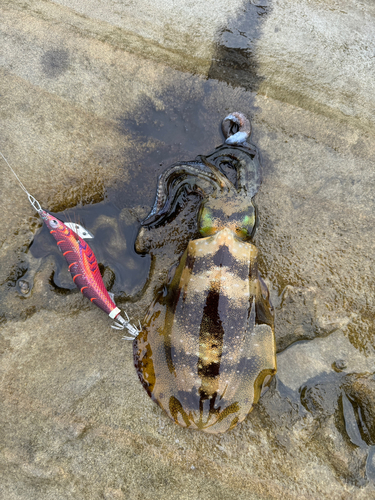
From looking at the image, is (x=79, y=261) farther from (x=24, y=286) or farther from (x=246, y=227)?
(x=246, y=227)

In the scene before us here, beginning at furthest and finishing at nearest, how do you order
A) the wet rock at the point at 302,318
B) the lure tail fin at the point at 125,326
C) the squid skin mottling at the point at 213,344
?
1. the wet rock at the point at 302,318
2. the lure tail fin at the point at 125,326
3. the squid skin mottling at the point at 213,344

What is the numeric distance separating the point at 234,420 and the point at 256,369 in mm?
719

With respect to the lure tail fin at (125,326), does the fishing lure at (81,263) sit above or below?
above

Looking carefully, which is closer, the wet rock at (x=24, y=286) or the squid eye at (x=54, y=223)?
the squid eye at (x=54, y=223)

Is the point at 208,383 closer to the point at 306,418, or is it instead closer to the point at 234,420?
the point at 234,420

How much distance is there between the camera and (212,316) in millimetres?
3773

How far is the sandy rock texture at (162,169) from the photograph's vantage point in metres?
3.99

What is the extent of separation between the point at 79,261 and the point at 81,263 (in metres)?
0.04

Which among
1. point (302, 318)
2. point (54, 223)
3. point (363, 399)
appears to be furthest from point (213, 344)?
point (54, 223)

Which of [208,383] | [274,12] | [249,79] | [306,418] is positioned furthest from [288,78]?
[306,418]

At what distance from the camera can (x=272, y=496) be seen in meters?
3.71

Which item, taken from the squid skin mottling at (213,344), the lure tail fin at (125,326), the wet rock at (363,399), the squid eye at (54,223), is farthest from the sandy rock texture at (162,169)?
the squid eye at (54,223)

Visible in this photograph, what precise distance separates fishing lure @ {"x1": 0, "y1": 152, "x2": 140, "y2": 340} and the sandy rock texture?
0.32 metres

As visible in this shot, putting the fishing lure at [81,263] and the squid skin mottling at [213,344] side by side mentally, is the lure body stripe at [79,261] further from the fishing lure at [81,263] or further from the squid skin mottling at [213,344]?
the squid skin mottling at [213,344]
